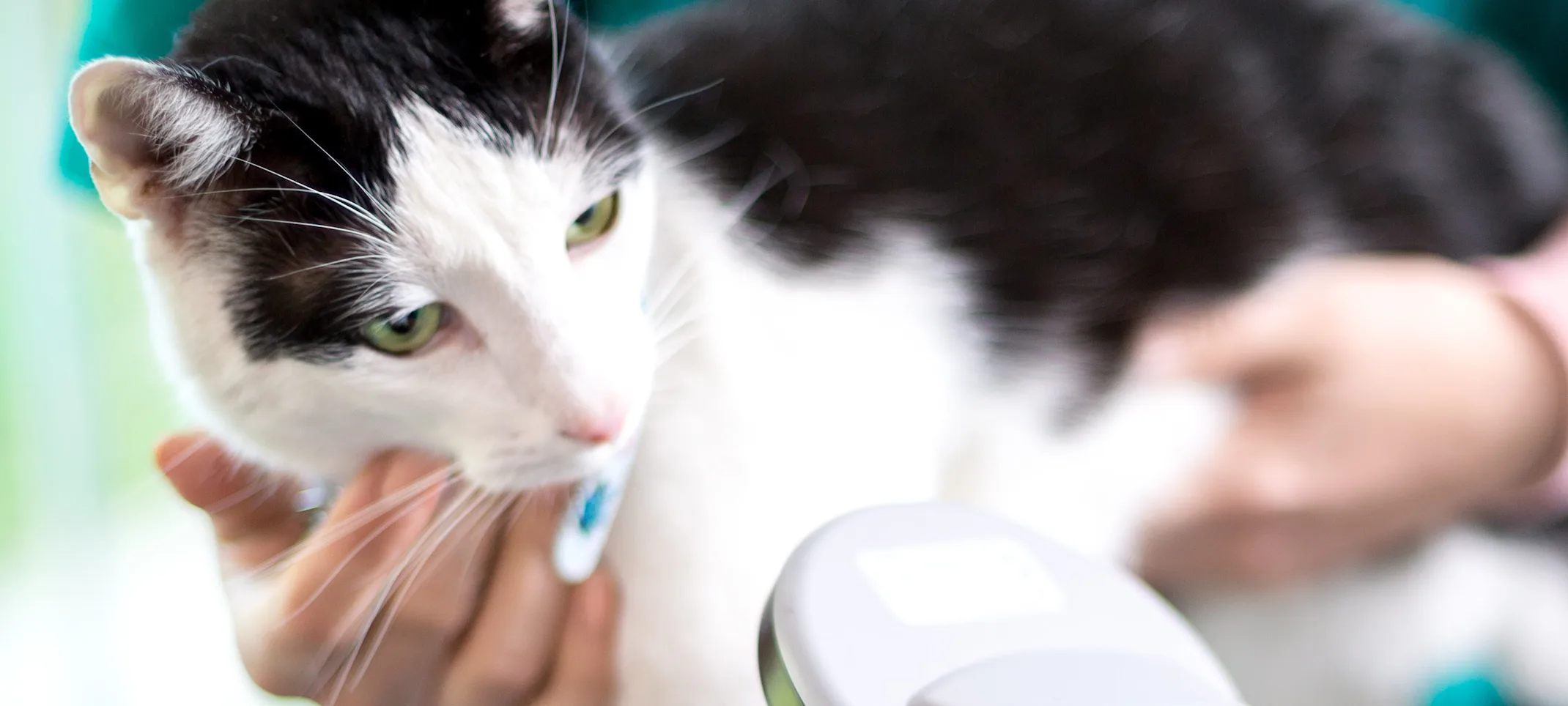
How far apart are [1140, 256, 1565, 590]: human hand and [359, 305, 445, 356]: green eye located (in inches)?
15.2

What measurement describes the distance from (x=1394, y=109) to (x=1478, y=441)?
0.70 feet

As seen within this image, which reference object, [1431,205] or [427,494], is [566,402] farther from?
[1431,205]

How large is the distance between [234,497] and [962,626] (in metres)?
0.26

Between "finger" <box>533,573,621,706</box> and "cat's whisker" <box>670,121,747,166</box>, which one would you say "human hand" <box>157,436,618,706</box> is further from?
"cat's whisker" <box>670,121,747,166</box>

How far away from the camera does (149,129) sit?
→ 277mm

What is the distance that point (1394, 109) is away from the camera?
616 mm

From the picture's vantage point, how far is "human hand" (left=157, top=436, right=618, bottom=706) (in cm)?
35

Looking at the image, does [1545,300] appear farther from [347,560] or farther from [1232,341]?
[347,560]

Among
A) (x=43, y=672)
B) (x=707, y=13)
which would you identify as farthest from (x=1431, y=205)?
(x=43, y=672)

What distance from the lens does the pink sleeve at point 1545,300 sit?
0.51m

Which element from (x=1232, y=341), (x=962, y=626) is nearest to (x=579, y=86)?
(x=962, y=626)

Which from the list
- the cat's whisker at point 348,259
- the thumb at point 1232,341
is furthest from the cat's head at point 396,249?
the thumb at point 1232,341

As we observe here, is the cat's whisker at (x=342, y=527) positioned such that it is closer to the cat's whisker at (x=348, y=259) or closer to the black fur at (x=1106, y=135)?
the cat's whisker at (x=348, y=259)

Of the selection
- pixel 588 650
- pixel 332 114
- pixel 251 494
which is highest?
pixel 332 114
